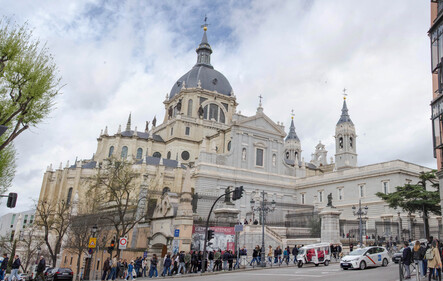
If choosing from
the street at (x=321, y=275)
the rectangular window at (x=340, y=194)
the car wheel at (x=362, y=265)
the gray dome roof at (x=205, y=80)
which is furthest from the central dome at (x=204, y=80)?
the car wheel at (x=362, y=265)

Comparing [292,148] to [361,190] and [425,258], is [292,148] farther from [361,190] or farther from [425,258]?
[425,258]

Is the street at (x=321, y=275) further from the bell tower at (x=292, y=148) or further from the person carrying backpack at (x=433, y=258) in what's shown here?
the bell tower at (x=292, y=148)

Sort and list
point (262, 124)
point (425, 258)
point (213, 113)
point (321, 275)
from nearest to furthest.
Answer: point (425, 258), point (321, 275), point (262, 124), point (213, 113)

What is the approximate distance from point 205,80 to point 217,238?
49.8 metres

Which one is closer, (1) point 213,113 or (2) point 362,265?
(2) point 362,265

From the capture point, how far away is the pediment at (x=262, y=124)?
55.0 metres

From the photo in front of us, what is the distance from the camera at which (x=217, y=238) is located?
25.4m

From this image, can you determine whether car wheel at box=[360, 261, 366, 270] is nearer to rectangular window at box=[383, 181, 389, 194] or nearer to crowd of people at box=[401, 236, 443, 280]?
crowd of people at box=[401, 236, 443, 280]

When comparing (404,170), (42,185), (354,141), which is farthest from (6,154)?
(354,141)

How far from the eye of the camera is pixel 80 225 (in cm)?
3425

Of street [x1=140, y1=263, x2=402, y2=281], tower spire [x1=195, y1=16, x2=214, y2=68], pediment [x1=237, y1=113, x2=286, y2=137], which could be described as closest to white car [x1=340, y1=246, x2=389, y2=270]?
street [x1=140, y1=263, x2=402, y2=281]

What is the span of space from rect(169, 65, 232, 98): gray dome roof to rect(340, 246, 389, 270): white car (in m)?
53.6

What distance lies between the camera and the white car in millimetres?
19234

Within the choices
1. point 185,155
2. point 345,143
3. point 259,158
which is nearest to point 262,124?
point 259,158
